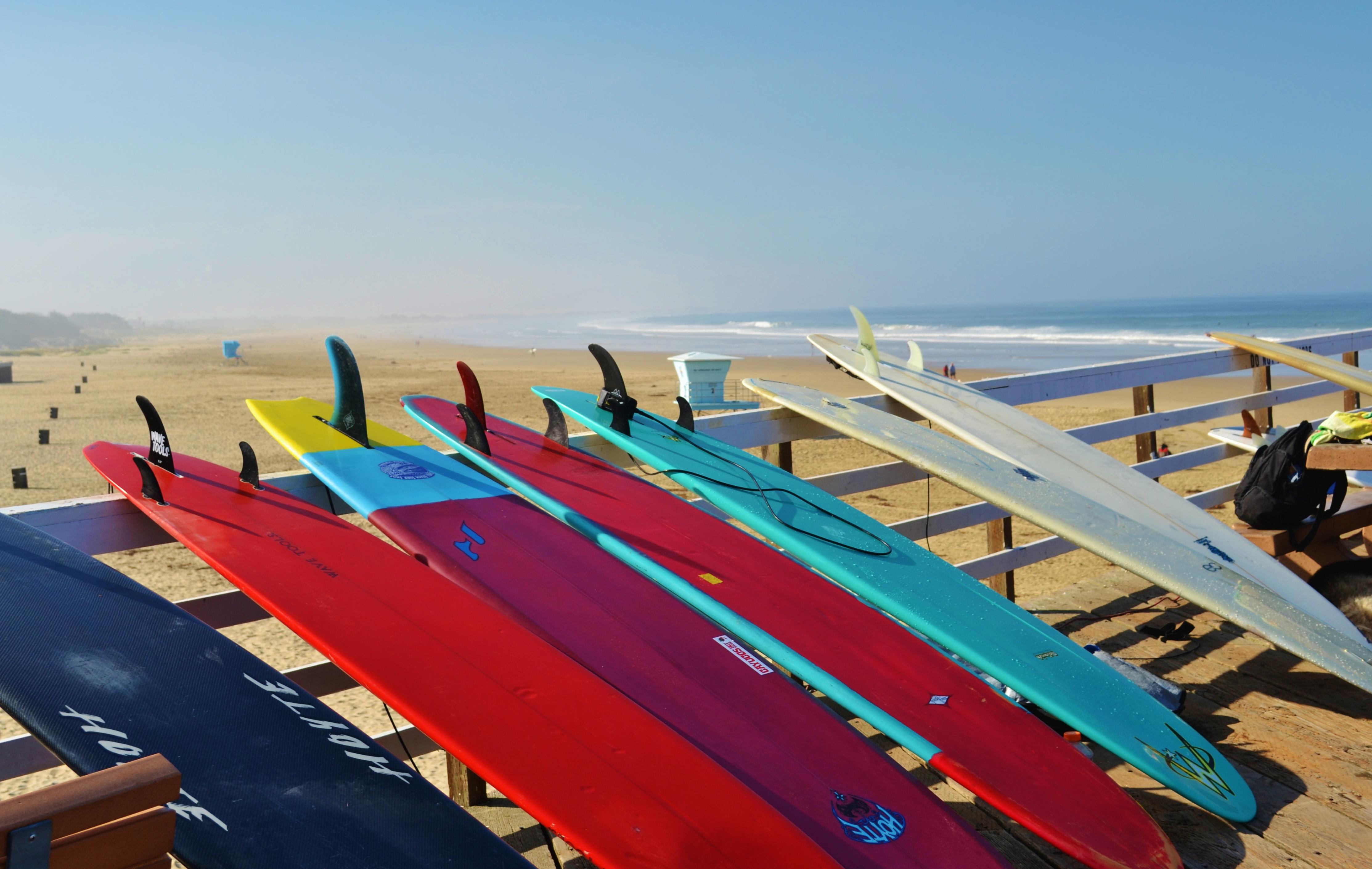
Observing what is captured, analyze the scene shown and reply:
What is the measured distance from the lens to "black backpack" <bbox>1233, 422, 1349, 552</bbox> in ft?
9.52

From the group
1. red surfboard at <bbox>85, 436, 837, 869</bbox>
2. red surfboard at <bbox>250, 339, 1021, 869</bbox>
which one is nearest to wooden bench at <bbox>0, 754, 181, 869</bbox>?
red surfboard at <bbox>85, 436, 837, 869</bbox>

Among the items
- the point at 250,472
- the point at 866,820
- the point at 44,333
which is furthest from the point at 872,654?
the point at 44,333

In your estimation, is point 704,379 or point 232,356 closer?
point 704,379

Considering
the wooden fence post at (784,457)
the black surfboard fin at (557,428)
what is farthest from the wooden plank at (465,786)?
the wooden fence post at (784,457)

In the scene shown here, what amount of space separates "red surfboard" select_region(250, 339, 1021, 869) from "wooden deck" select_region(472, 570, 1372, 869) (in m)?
0.43

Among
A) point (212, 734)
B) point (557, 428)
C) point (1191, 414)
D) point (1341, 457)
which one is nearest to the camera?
point (212, 734)

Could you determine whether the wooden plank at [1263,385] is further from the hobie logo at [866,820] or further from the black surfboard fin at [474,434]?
the black surfboard fin at [474,434]

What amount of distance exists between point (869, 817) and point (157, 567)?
527cm

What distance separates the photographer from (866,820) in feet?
5.13

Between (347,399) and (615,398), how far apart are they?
785 mm

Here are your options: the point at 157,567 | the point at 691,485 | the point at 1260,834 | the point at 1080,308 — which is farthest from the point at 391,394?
the point at 1080,308

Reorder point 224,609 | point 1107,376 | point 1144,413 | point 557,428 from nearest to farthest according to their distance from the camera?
point 224,609
point 557,428
point 1107,376
point 1144,413

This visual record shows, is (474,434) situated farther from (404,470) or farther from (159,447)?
(159,447)

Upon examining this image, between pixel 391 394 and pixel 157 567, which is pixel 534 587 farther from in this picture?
pixel 391 394
